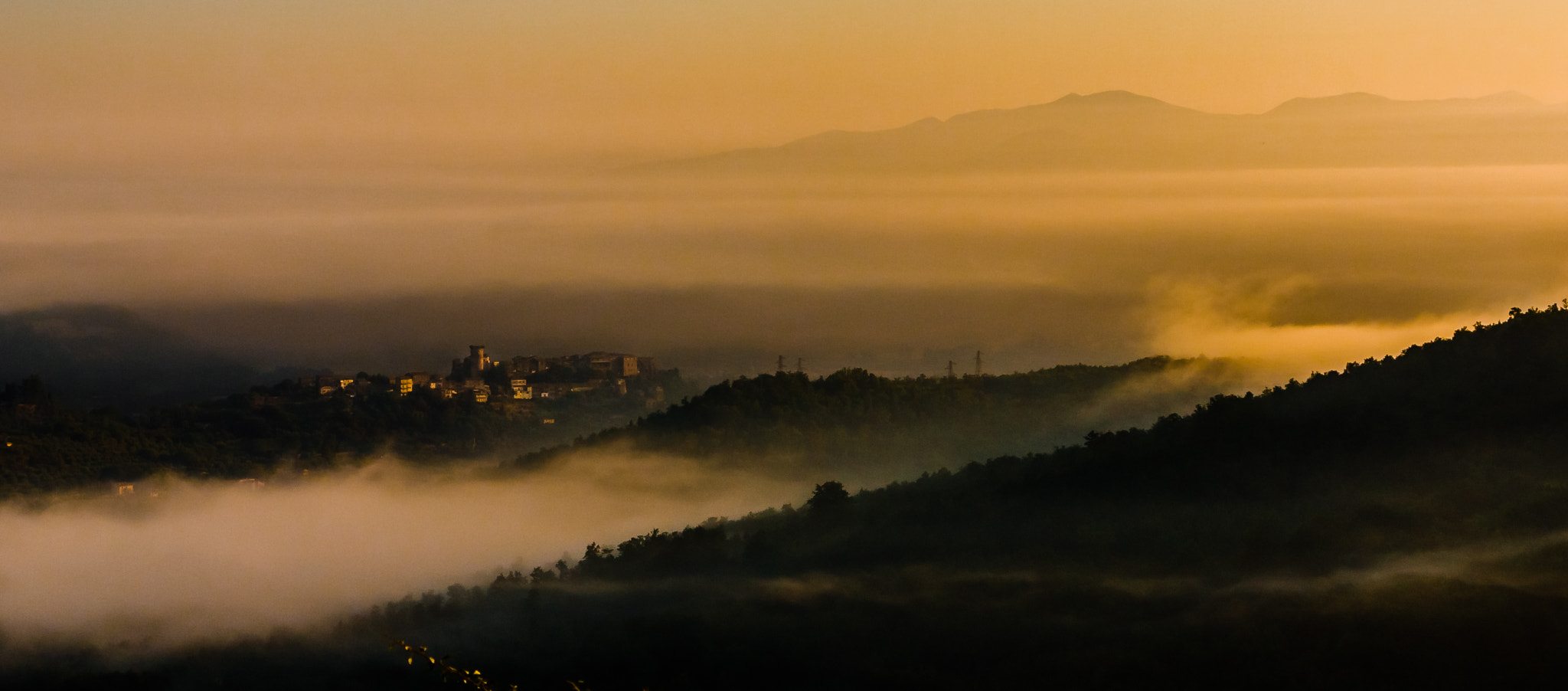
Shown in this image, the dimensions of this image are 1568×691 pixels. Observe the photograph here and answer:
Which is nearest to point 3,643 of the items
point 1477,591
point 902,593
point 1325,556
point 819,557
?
point 819,557

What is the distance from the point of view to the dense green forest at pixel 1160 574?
221 ft

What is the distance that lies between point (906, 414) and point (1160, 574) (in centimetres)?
7527

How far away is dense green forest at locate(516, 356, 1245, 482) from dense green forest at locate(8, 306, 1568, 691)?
38697 mm

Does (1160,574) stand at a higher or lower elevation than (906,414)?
lower

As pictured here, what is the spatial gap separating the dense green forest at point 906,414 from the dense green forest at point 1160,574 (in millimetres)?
38697

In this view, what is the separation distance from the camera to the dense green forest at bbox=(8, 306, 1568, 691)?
67.4m

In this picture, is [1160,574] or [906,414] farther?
[906,414]

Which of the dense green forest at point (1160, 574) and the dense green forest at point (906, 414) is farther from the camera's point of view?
the dense green forest at point (906, 414)

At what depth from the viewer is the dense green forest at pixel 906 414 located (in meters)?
147

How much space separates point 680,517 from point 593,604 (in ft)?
180

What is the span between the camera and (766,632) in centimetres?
8850

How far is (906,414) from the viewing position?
512 ft

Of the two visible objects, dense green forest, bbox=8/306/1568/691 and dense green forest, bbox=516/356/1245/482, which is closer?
dense green forest, bbox=8/306/1568/691

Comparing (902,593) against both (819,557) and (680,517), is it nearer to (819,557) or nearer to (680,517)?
(819,557)
